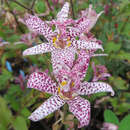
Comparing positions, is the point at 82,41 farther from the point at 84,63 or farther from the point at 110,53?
the point at 110,53

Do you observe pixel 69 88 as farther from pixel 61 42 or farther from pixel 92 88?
pixel 61 42

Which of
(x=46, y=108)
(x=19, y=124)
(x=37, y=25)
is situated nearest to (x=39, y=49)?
(x=37, y=25)

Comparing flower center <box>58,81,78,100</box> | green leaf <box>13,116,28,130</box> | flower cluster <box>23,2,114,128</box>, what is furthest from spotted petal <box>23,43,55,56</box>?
green leaf <box>13,116,28,130</box>

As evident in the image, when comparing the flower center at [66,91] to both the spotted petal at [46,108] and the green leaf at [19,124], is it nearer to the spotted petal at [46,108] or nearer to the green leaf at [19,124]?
the spotted petal at [46,108]

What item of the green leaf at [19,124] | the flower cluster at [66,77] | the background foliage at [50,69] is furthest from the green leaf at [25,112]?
the flower cluster at [66,77]

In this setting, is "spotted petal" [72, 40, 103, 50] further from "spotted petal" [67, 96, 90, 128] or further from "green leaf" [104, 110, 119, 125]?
"green leaf" [104, 110, 119, 125]

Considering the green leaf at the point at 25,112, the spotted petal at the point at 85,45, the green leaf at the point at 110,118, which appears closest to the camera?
the spotted petal at the point at 85,45

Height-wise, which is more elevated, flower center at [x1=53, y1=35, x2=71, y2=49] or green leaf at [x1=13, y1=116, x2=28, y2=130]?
flower center at [x1=53, y1=35, x2=71, y2=49]

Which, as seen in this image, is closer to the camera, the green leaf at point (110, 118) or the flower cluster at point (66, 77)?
the flower cluster at point (66, 77)
